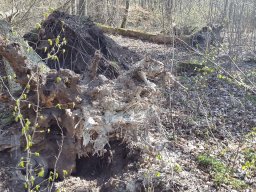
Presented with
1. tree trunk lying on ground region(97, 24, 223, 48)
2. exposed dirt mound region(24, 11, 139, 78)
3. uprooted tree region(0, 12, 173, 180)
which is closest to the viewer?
uprooted tree region(0, 12, 173, 180)

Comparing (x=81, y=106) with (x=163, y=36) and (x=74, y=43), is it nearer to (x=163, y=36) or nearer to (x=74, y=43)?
(x=74, y=43)

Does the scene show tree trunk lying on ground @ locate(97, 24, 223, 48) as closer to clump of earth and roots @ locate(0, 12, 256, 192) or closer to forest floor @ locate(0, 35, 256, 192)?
forest floor @ locate(0, 35, 256, 192)

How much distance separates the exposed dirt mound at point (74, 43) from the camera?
263 inches

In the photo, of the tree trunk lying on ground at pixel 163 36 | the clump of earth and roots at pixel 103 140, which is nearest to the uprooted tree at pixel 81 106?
the clump of earth and roots at pixel 103 140

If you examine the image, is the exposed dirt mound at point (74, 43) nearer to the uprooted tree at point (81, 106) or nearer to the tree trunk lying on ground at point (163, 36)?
the uprooted tree at point (81, 106)

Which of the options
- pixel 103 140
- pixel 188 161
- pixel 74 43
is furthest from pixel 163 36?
pixel 103 140

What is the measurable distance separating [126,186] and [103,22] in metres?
12.4

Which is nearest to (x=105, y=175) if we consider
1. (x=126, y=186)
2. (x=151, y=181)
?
(x=126, y=186)

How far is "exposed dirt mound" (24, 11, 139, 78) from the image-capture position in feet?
21.9

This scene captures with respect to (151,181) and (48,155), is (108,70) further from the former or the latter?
(151,181)

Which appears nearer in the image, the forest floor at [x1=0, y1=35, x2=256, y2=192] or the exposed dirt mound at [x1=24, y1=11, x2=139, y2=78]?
the forest floor at [x1=0, y1=35, x2=256, y2=192]

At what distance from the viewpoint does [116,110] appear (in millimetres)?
4227

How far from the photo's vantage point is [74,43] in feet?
23.0

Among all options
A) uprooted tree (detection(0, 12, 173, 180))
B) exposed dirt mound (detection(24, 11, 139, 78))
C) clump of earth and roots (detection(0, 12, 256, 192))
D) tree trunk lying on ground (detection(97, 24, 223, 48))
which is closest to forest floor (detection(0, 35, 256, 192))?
clump of earth and roots (detection(0, 12, 256, 192))
